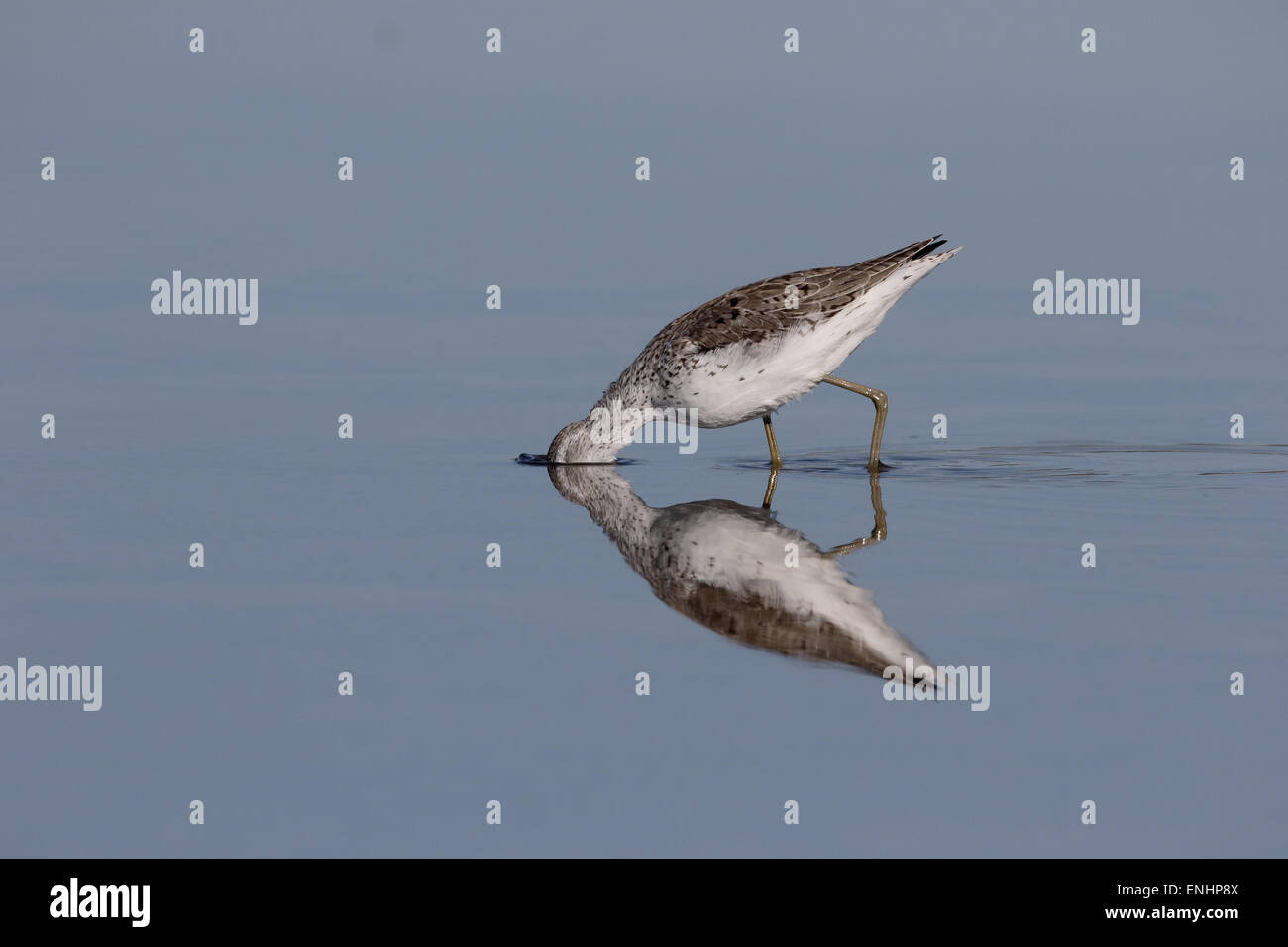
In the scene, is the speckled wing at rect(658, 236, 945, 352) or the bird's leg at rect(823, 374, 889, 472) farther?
the bird's leg at rect(823, 374, 889, 472)

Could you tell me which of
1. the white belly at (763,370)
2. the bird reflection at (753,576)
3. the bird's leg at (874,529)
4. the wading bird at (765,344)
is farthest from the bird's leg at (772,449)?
the bird's leg at (874,529)

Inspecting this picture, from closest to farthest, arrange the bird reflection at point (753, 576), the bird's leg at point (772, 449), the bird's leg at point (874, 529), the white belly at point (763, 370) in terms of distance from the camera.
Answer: the bird reflection at point (753, 576), the bird's leg at point (874, 529), the white belly at point (763, 370), the bird's leg at point (772, 449)

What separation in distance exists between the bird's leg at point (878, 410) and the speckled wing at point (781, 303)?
2.57 feet

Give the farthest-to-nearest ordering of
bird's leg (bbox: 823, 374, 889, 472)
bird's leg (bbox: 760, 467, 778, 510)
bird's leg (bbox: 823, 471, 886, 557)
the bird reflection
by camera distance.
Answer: bird's leg (bbox: 823, 374, 889, 472) < bird's leg (bbox: 760, 467, 778, 510) < bird's leg (bbox: 823, 471, 886, 557) < the bird reflection

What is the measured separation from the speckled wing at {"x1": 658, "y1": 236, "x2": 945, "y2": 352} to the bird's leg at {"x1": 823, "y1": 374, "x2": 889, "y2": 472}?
78cm

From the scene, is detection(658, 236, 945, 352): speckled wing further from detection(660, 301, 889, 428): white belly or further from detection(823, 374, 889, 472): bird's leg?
detection(823, 374, 889, 472): bird's leg

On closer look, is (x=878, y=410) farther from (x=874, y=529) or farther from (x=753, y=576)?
(x=753, y=576)

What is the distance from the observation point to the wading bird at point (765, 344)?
48.0ft

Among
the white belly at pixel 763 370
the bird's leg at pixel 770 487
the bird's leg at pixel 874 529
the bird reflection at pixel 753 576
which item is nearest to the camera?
the bird reflection at pixel 753 576

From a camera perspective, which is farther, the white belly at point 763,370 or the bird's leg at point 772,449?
the bird's leg at point 772,449

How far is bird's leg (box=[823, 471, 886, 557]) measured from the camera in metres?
12.2

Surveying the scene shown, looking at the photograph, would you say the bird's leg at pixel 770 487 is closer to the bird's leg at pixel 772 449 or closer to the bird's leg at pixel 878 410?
the bird's leg at pixel 772 449

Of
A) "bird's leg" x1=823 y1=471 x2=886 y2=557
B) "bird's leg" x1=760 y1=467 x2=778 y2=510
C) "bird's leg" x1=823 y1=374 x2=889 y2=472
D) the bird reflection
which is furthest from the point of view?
"bird's leg" x1=823 y1=374 x2=889 y2=472

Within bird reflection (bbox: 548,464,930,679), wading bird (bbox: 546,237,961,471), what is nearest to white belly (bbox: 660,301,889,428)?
wading bird (bbox: 546,237,961,471)
